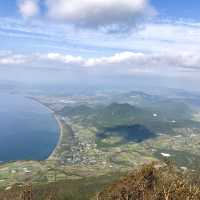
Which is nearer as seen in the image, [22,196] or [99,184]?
[22,196]

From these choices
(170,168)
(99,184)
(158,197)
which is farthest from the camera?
(99,184)

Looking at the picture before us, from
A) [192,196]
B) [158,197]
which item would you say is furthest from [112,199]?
[192,196]

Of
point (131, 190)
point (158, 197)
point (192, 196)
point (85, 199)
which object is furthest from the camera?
point (85, 199)

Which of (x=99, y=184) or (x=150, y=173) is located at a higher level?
(x=150, y=173)

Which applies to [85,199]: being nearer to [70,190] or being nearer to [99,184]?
[70,190]

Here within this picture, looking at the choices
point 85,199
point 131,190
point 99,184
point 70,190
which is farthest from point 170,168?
point 99,184

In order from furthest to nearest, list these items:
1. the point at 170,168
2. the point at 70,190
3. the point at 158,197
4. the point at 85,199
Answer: the point at 70,190 → the point at 85,199 → the point at 170,168 → the point at 158,197

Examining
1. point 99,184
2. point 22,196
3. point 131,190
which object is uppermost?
point 131,190

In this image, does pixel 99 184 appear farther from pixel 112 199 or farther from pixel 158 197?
pixel 158 197

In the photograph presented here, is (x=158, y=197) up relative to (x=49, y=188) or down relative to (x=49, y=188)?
up
